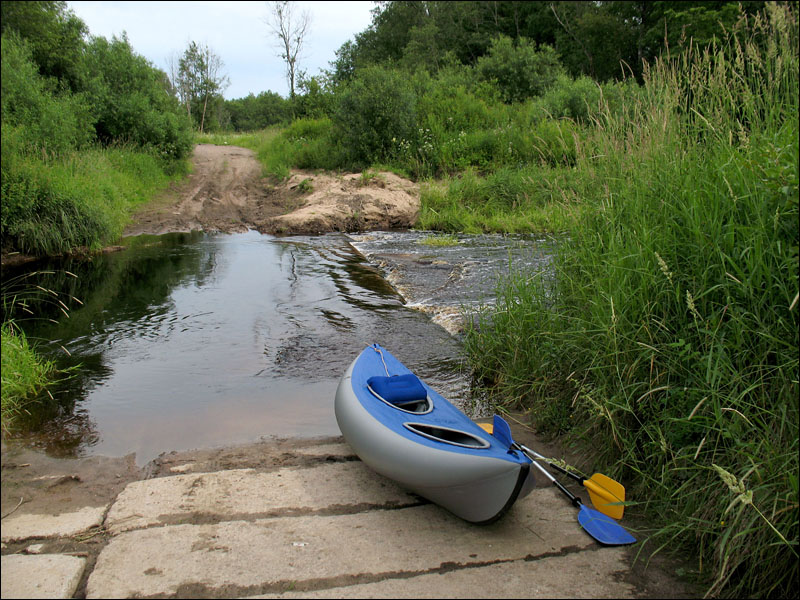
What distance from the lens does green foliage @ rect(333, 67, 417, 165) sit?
16562 mm

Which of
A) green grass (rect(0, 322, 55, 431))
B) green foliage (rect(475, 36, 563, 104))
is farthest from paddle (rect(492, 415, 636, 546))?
green foliage (rect(475, 36, 563, 104))

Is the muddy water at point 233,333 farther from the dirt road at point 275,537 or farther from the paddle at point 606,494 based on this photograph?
the paddle at point 606,494

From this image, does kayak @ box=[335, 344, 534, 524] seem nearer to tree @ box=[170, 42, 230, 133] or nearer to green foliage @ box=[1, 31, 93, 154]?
green foliage @ box=[1, 31, 93, 154]

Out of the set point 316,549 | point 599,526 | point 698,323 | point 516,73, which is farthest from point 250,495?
point 516,73

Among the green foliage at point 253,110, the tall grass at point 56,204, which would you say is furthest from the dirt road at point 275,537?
the green foliage at point 253,110

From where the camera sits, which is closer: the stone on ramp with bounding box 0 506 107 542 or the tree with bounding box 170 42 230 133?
the stone on ramp with bounding box 0 506 107 542

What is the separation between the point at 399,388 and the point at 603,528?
146 cm

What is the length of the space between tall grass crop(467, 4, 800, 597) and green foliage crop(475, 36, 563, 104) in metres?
17.2

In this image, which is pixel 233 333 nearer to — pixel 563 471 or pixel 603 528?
pixel 563 471

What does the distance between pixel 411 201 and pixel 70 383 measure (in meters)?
10.2

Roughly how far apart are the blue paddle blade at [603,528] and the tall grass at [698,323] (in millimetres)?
124

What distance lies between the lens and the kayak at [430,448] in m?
2.82

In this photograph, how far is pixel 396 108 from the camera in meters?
16.6

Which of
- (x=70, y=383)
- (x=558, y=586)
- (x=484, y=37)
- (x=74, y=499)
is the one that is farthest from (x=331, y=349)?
(x=484, y=37)
